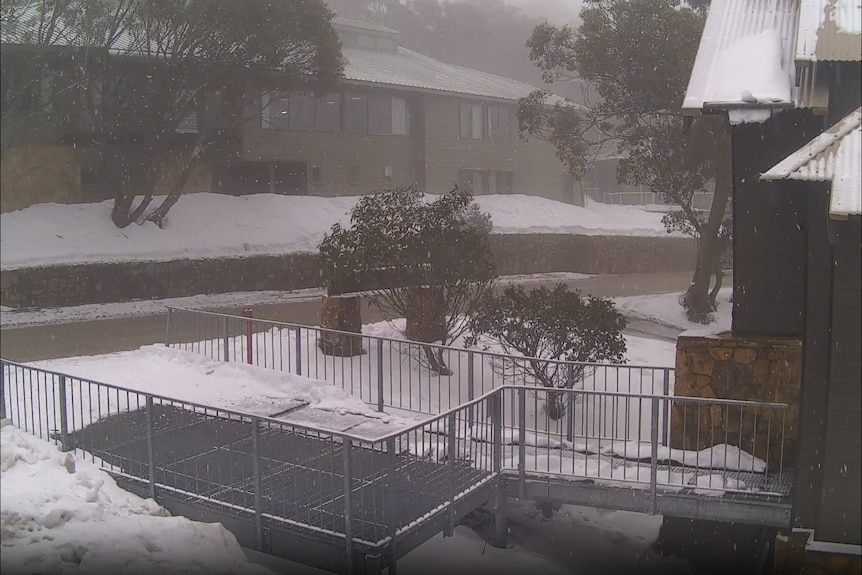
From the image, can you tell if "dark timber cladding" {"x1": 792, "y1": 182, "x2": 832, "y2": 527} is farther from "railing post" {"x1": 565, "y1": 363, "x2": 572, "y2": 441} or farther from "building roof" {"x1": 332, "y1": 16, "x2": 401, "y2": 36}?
"building roof" {"x1": 332, "y1": 16, "x2": 401, "y2": 36}

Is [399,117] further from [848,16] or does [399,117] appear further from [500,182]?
[848,16]

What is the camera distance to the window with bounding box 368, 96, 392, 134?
22031 mm

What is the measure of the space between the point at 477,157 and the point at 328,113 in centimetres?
591

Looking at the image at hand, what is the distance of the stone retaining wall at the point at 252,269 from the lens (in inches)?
449

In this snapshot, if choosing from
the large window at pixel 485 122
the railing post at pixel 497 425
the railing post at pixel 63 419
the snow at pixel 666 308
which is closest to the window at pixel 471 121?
the large window at pixel 485 122

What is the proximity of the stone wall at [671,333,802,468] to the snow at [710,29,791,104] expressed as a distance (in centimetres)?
179

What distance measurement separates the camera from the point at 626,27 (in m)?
14.6

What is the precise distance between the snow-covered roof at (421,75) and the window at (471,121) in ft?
1.98

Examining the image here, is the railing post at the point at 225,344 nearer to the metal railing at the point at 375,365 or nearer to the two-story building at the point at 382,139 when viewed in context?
the metal railing at the point at 375,365

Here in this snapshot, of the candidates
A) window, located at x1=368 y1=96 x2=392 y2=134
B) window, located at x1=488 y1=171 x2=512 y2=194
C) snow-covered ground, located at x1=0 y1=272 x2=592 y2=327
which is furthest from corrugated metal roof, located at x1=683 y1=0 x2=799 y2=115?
window, located at x1=488 y1=171 x2=512 y2=194

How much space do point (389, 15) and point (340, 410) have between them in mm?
15758

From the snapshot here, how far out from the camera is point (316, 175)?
21.0 metres

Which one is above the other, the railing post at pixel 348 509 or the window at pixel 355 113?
the window at pixel 355 113

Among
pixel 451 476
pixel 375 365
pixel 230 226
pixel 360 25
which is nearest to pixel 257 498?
pixel 451 476
